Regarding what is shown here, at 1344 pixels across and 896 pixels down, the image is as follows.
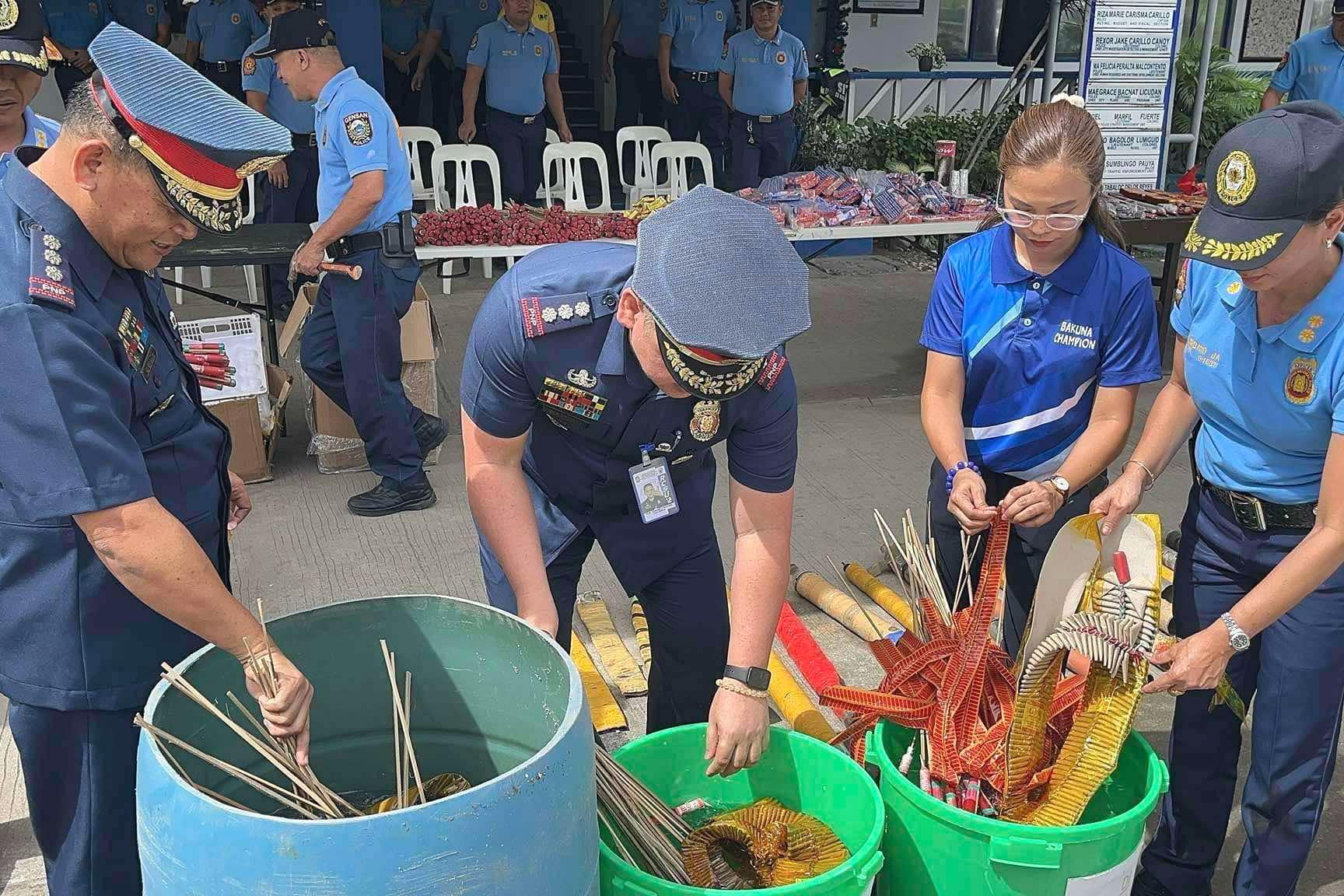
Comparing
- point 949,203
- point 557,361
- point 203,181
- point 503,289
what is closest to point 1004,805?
point 557,361

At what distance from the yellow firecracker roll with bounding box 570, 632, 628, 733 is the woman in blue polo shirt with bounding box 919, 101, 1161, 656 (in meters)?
1.04

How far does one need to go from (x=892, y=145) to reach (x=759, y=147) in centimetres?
124

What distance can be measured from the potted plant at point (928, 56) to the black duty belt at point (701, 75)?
10.3ft

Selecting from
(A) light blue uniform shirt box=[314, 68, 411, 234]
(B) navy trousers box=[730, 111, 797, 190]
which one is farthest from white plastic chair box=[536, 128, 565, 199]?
(A) light blue uniform shirt box=[314, 68, 411, 234]

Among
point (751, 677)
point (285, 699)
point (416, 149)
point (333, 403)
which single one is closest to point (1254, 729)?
point (751, 677)

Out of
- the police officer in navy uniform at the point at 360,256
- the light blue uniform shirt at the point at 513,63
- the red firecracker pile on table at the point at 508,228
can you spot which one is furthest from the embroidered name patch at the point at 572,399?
the light blue uniform shirt at the point at 513,63

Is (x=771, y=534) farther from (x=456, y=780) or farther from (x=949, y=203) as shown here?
(x=949, y=203)

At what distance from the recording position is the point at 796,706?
9.96 feet

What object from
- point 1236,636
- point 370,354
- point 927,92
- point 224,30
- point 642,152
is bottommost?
point 370,354

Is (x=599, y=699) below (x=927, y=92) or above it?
below

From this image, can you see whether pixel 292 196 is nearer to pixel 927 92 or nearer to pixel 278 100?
pixel 278 100

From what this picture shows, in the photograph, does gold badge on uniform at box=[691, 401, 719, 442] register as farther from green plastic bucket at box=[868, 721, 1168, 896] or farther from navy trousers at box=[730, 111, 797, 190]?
navy trousers at box=[730, 111, 797, 190]

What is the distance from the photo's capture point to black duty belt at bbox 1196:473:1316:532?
2043mm

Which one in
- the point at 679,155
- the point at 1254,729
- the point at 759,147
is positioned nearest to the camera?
the point at 1254,729
